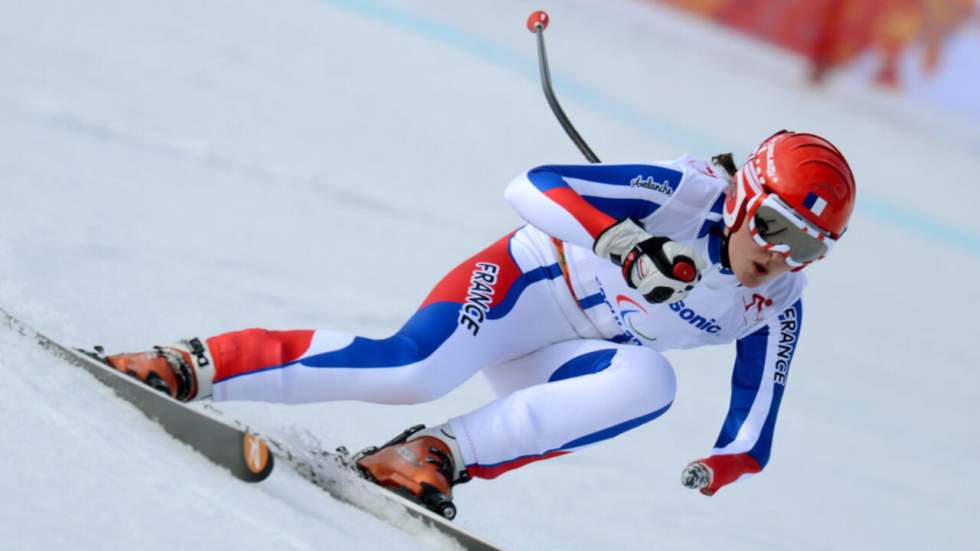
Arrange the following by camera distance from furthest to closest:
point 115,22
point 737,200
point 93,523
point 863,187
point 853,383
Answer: point 863,187 < point 115,22 < point 853,383 < point 737,200 < point 93,523

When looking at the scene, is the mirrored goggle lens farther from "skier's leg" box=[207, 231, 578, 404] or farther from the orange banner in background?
the orange banner in background

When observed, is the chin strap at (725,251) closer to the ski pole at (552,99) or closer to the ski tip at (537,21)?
the ski pole at (552,99)

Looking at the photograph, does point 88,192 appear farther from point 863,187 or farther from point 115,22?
point 863,187

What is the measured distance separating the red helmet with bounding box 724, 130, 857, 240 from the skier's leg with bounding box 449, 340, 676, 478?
15.3 inches

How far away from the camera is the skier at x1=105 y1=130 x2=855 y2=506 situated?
9.48 ft

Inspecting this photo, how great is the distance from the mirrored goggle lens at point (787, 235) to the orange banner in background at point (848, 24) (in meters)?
7.70

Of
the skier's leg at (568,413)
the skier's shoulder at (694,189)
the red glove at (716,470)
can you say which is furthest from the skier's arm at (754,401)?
the skier's shoulder at (694,189)

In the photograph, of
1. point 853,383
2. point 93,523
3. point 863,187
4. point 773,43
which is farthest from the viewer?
point 773,43

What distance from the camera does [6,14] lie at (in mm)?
7371

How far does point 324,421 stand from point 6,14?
4579 mm

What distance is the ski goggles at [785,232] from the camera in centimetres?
289

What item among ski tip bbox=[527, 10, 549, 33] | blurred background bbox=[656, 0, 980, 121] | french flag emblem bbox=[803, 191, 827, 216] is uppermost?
blurred background bbox=[656, 0, 980, 121]

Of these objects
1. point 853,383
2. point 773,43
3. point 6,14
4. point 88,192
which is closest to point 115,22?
point 6,14

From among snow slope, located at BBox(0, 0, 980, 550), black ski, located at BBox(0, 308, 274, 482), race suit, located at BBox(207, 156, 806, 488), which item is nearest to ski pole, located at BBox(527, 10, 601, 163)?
race suit, located at BBox(207, 156, 806, 488)
